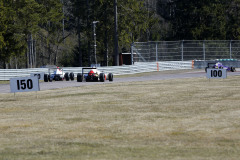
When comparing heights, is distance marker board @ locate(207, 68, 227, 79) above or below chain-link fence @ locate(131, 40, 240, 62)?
below

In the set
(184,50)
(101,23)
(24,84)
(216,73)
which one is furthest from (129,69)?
(24,84)

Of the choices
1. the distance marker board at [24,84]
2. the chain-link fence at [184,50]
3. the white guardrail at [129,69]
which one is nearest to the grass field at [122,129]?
the distance marker board at [24,84]

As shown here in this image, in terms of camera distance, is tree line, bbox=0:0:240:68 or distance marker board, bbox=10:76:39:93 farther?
tree line, bbox=0:0:240:68

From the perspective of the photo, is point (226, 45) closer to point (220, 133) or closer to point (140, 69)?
point (140, 69)

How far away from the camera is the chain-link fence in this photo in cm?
4784

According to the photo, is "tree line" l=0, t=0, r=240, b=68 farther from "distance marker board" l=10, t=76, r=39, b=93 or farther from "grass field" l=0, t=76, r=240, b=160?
"grass field" l=0, t=76, r=240, b=160

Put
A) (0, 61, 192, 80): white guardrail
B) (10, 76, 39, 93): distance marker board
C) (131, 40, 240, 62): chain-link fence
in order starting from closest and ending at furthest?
1. (10, 76, 39, 93): distance marker board
2. (0, 61, 192, 80): white guardrail
3. (131, 40, 240, 62): chain-link fence

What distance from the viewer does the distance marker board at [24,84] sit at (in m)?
17.2

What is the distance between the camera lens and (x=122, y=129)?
33.8 feet

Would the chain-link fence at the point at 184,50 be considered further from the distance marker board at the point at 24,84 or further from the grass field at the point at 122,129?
the grass field at the point at 122,129

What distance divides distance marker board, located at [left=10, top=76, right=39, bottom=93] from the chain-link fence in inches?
1215

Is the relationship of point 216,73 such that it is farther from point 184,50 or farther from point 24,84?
point 184,50

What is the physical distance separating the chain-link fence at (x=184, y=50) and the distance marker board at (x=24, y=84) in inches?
1215

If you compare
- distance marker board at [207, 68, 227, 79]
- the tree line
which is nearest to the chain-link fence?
the tree line
